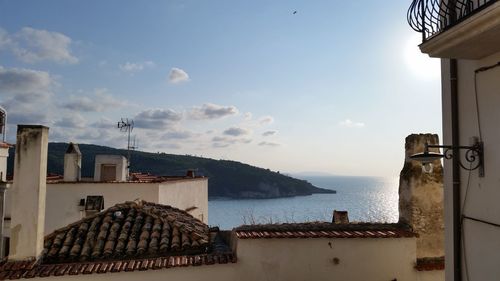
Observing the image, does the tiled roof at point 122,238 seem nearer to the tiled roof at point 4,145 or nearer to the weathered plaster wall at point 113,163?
the tiled roof at point 4,145

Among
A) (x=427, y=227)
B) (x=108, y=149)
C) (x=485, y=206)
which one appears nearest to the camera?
(x=485, y=206)

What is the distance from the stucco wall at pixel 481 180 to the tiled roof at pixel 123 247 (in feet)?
Answer: 14.4

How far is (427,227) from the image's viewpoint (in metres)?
9.24

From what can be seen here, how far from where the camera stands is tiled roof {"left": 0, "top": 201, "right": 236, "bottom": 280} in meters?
8.11

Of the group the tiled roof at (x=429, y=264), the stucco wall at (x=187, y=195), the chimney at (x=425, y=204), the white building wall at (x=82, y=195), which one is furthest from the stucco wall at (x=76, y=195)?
the tiled roof at (x=429, y=264)

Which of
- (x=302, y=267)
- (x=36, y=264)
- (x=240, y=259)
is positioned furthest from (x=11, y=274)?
(x=302, y=267)

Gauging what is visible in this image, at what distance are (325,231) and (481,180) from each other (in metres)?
4.09

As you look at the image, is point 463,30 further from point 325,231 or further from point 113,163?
point 113,163

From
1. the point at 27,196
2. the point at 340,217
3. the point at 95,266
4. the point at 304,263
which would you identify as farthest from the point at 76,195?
the point at 304,263

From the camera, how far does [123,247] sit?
9.39m

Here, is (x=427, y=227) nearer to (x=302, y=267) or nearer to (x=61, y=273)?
(x=302, y=267)

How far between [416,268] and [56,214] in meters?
16.0

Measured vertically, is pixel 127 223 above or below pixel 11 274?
above

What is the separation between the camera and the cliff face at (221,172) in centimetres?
5500
